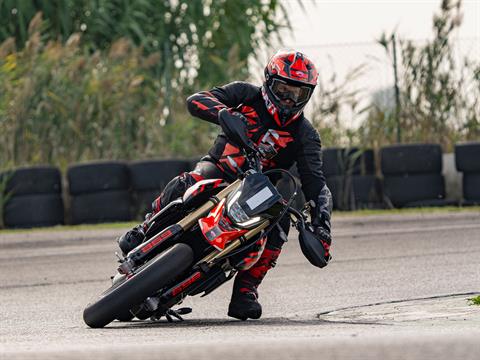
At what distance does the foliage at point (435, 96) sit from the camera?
2039 cm

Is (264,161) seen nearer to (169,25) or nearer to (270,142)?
(270,142)

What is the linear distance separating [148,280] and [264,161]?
4.04 ft

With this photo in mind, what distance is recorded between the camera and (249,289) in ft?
29.4

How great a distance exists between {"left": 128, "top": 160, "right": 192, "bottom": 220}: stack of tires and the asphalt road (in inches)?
56.5

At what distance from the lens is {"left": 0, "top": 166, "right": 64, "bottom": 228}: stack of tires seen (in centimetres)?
1780

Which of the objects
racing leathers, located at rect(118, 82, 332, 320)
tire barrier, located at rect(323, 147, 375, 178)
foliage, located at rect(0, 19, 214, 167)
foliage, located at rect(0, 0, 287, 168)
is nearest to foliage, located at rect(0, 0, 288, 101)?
foliage, located at rect(0, 0, 287, 168)

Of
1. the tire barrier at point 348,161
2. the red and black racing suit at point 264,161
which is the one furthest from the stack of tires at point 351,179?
the red and black racing suit at point 264,161

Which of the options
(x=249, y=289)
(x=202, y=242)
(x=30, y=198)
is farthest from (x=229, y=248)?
(x=30, y=198)

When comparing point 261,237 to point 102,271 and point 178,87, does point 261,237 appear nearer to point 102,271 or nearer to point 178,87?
point 102,271

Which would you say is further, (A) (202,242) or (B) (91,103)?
(B) (91,103)

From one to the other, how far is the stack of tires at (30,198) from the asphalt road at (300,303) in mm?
781

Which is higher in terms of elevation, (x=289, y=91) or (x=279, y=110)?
(x=289, y=91)

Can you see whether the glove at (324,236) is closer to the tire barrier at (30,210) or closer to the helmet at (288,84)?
the helmet at (288,84)

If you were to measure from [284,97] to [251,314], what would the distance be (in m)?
1.32
